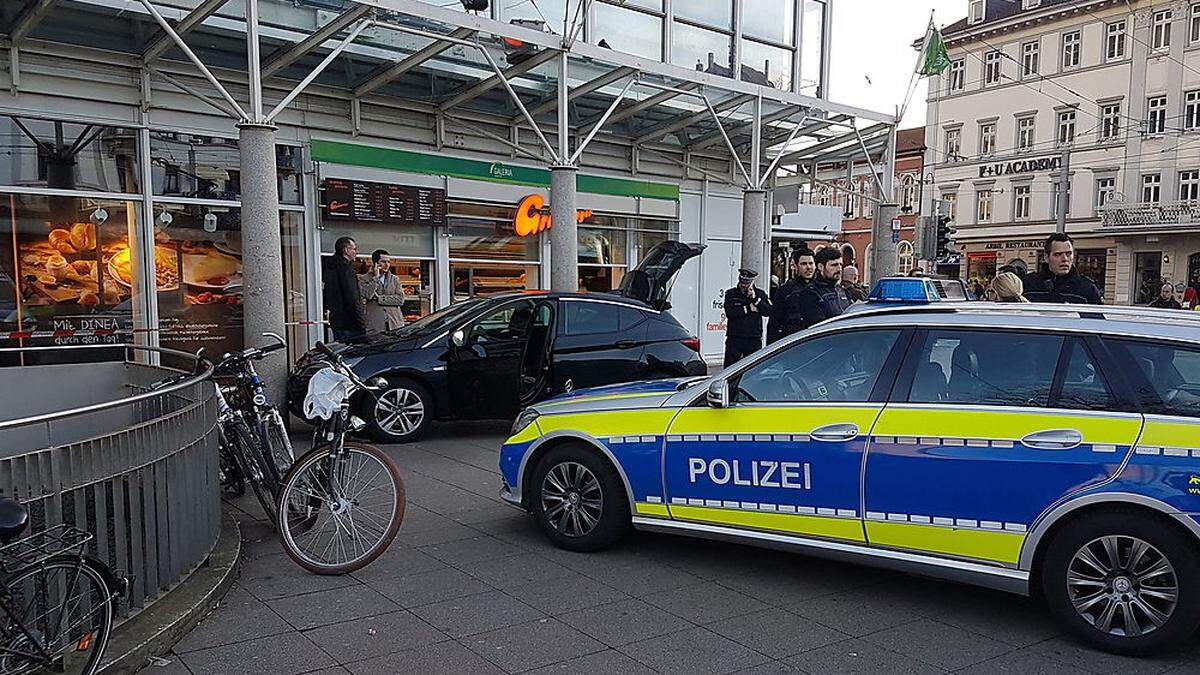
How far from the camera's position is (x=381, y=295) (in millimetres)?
11484

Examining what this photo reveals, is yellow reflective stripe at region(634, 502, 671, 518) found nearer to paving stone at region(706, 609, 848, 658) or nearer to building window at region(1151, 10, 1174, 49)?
paving stone at region(706, 609, 848, 658)

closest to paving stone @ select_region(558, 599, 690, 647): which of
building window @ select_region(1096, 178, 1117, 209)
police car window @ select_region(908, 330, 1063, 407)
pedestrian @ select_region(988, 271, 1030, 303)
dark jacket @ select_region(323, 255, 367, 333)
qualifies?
police car window @ select_region(908, 330, 1063, 407)

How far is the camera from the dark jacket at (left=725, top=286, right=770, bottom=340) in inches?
388

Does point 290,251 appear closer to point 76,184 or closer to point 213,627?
point 76,184

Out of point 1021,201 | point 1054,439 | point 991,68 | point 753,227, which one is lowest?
point 1054,439

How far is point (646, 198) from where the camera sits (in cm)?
1616

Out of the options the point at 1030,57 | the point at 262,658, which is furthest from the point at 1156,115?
the point at 262,658

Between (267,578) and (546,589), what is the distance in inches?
66.2

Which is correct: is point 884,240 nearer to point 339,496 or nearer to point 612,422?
point 612,422

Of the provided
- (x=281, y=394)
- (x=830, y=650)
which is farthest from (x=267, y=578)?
(x=281, y=394)

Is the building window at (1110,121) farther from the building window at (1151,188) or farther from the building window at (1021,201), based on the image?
the building window at (1021,201)

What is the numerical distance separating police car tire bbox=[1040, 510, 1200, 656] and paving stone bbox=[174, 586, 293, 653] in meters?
3.84

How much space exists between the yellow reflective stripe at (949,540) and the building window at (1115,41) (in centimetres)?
4775

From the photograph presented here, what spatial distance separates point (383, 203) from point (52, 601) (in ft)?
31.8
